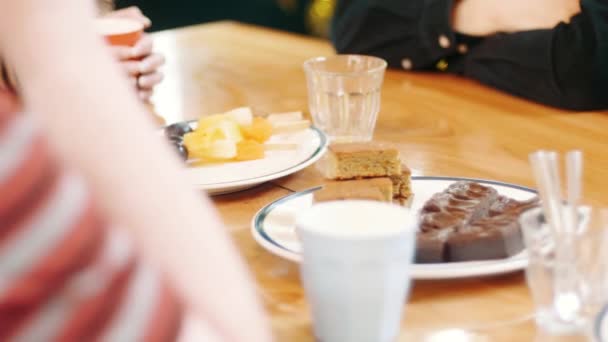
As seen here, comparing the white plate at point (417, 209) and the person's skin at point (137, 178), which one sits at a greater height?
the person's skin at point (137, 178)

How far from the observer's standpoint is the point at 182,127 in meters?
1.27

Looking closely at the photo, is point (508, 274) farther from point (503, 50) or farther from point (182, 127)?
point (503, 50)

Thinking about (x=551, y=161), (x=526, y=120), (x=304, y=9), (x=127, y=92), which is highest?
(x=127, y=92)

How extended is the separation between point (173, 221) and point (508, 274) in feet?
1.37

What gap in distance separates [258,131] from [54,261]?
0.82 meters

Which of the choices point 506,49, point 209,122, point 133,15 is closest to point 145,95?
point 133,15

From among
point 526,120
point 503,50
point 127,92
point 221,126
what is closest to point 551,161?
point 127,92

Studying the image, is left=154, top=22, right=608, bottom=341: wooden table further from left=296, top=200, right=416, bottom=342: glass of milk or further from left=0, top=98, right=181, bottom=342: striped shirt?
left=0, top=98, right=181, bottom=342: striped shirt

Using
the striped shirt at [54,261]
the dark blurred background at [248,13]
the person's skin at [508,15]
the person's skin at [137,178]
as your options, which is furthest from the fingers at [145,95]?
the dark blurred background at [248,13]

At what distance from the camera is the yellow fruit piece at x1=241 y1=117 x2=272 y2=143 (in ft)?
4.01

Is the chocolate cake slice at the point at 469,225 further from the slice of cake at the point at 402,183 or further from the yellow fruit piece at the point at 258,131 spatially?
the yellow fruit piece at the point at 258,131

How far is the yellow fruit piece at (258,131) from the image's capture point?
4.01 ft

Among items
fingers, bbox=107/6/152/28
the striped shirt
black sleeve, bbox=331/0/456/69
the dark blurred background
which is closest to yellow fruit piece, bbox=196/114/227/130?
fingers, bbox=107/6/152/28

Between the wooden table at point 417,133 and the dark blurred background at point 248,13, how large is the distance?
1.71 meters
